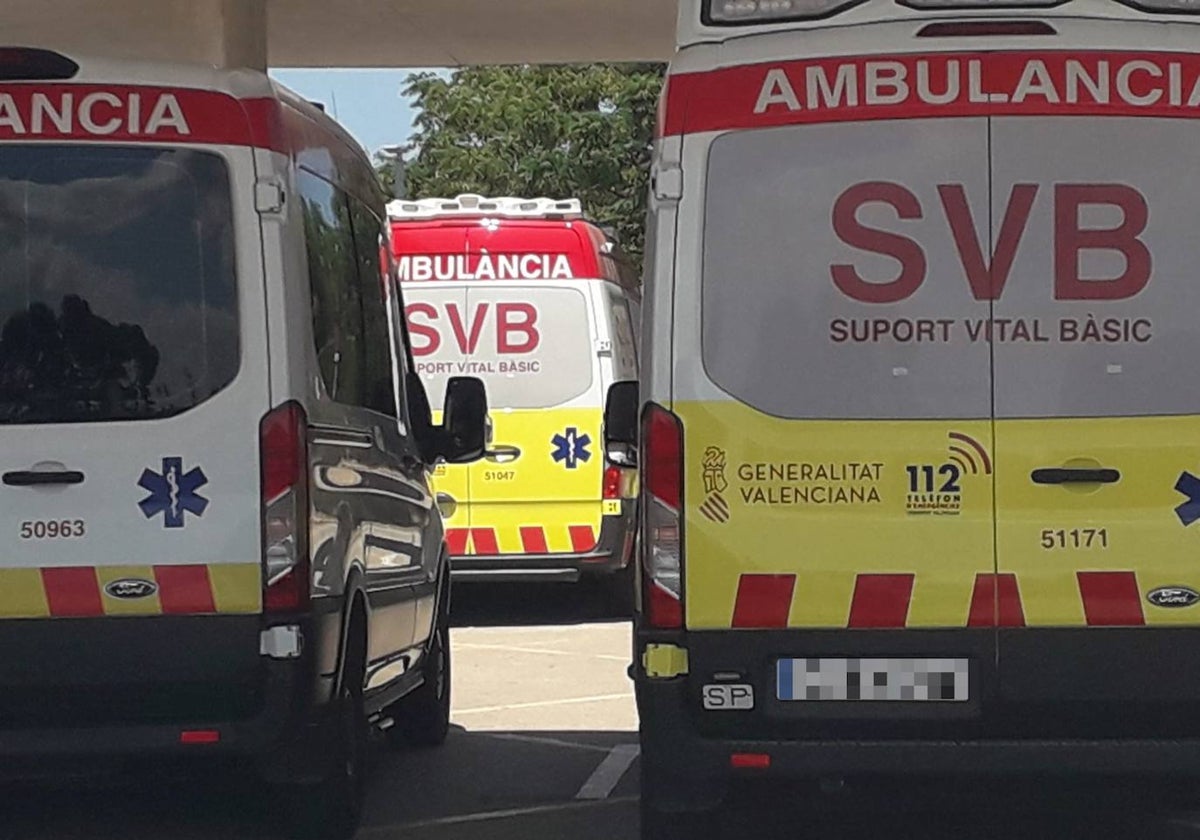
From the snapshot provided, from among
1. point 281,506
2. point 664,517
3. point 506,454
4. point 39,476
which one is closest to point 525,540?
point 506,454

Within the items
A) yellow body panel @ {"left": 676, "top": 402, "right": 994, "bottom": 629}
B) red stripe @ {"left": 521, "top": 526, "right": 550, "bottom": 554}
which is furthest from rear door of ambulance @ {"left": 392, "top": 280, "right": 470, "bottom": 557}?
yellow body panel @ {"left": 676, "top": 402, "right": 994, "bottom": 629}

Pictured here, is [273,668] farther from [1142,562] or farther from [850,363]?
[1142,562]

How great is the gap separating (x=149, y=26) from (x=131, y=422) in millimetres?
6724

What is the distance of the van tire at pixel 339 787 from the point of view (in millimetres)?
6309

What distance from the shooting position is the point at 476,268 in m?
13.3

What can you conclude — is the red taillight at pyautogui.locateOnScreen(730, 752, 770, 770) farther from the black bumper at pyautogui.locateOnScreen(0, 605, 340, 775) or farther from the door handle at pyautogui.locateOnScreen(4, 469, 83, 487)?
the door handle at pyautogui.locateOnScreen(4, 469, 83, 487)

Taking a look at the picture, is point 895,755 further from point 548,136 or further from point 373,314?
point 548,136

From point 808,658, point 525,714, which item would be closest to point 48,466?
point 808,658

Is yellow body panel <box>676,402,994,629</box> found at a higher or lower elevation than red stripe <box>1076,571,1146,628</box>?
higher

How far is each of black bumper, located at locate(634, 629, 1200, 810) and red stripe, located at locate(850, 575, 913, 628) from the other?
3 cm

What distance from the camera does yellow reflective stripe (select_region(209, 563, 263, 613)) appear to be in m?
5.70

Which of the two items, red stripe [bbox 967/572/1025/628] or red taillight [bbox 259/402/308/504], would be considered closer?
red stripe [bbox 967/572/1025/628]

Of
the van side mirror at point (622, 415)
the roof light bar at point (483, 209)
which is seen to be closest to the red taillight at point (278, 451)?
the van side mirror at point (622, 415)

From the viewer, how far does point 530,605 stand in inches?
613
